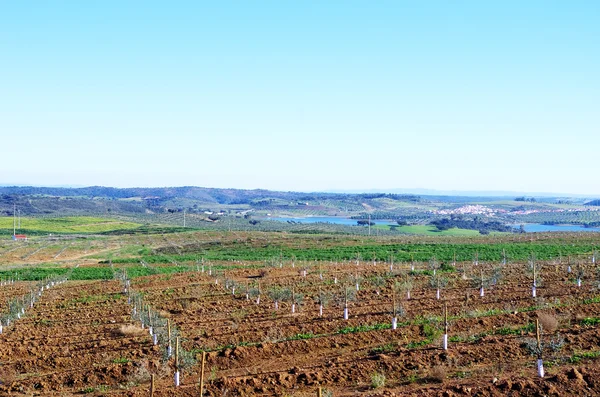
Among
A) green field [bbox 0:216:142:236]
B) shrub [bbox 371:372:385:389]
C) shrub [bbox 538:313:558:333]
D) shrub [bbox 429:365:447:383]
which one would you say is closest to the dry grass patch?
shrub [bbox 371:372:385:389]

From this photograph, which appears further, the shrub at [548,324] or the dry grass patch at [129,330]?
the dry grass patch at [129,330]

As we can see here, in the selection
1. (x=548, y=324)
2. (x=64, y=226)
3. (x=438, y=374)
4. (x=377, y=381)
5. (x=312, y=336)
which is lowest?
(x=64, y=226)

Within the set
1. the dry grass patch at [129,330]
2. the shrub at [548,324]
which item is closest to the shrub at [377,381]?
the shrub at [548,324]

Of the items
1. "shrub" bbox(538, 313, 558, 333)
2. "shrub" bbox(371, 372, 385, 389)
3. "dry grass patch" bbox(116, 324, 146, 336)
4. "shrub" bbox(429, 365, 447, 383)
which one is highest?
"shrub" bbox(538, 313, 558, 333)

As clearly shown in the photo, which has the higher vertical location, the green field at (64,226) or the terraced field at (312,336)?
the terraced field at (312,336)

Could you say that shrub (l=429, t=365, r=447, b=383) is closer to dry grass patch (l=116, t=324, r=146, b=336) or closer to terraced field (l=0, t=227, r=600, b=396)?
terraced field (l=0, t=227, r=600, b=396)

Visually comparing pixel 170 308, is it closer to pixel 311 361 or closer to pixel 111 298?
pixel 111 298

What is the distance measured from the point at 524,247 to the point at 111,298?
52.2 metres

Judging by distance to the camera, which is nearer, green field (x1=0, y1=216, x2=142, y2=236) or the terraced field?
the terraced field

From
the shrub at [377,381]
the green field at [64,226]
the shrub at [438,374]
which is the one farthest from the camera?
the green field at [64,226]

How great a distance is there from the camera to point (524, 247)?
71.7 metres

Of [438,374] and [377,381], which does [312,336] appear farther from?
[438,374]

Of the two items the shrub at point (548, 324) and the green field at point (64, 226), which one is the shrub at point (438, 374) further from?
the green field at point (64, 226)

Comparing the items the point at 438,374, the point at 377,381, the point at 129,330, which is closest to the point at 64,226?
the point at 129,330
